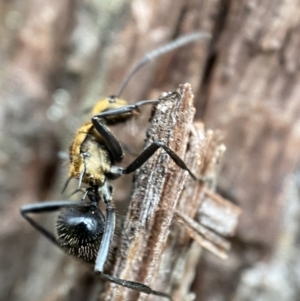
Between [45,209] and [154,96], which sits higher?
[154,96]

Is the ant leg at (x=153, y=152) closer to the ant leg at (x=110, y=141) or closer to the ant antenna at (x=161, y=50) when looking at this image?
the ant leg at (x=110, y=141)

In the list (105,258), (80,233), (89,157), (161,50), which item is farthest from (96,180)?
(161,50)

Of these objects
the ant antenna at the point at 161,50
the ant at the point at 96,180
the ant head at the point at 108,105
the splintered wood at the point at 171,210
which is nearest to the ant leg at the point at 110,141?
the ant at the point at 96,180

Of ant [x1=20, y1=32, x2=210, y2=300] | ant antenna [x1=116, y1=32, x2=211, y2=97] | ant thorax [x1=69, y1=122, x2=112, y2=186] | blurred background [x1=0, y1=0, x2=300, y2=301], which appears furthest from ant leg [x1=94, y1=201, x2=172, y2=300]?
ant antenna [x1=116, y1=32, x2=211, y2=97]

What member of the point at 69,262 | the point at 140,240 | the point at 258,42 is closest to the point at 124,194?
the point at 69,262

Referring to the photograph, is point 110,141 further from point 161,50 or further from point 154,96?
point 161,50

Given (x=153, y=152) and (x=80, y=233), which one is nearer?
(x=153, y=152)
